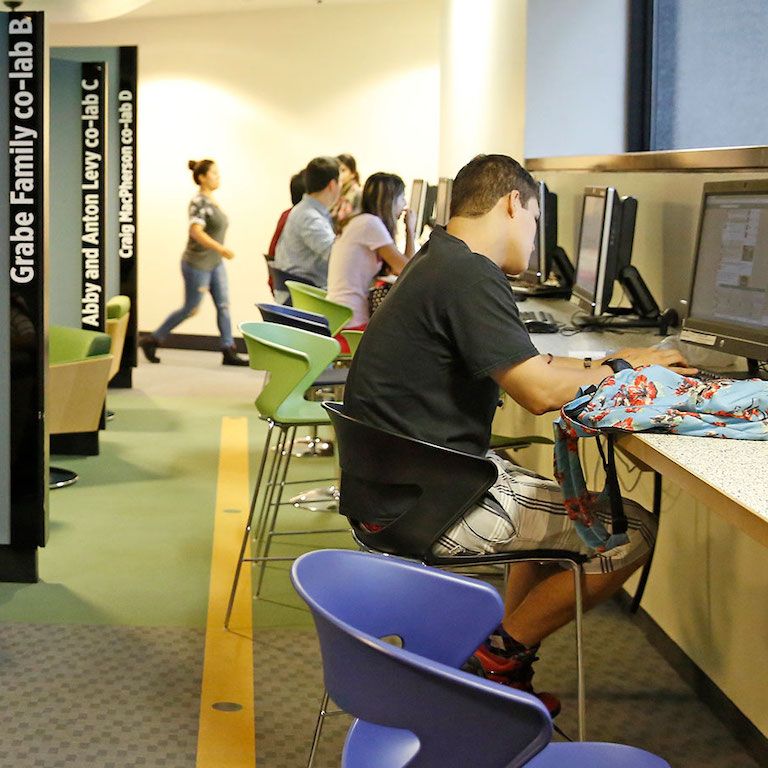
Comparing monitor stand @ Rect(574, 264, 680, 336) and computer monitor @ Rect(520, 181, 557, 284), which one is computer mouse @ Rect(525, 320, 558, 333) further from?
computer monitor @ Rect(520, 181, 557, 284)

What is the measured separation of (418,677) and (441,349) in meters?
1.46

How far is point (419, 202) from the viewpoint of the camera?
8.28m

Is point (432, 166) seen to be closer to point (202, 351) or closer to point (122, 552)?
point (202, 351)

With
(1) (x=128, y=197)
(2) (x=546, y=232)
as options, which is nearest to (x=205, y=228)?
(1) (x=128, y=197)

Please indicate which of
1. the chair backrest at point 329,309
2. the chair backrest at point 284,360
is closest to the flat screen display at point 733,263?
the chair backrest at point 284,360

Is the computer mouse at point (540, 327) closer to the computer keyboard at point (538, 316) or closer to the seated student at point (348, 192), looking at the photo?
the computer keyboard at point (538, 316)

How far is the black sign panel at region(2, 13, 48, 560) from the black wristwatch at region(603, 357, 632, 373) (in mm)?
2174

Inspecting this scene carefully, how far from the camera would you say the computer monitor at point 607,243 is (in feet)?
13.8

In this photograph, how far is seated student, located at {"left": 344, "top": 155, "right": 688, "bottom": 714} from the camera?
2643 millimetres

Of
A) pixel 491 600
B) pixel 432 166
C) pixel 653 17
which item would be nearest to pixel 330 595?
pixel 491 600

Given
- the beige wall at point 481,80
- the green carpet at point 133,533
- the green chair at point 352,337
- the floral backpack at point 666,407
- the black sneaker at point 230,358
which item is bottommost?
the green carpet at point 133,533

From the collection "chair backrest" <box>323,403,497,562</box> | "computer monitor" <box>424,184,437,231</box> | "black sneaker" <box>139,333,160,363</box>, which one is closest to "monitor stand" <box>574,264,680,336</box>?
"chair backrest" <box>323,403,497,562</box>

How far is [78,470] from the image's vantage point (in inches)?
240

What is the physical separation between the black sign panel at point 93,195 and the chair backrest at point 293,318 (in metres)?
1.98
